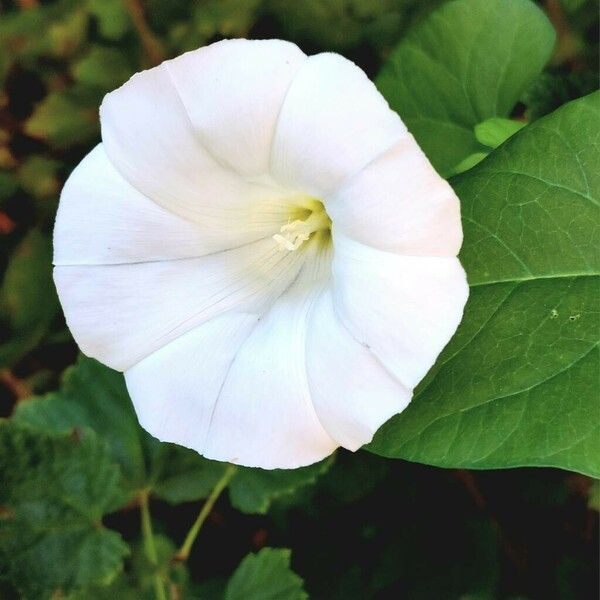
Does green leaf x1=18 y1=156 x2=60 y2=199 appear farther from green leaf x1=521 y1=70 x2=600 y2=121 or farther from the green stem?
green leaf x1=521 y1=70 x2=600 y2=121

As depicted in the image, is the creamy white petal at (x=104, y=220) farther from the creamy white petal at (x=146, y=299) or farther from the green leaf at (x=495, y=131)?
the green leaf at (x=495, y=131)

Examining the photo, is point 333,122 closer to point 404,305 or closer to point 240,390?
point 404,305

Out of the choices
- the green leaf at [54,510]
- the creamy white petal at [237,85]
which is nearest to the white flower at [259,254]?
the creamy white petal at [237,85]

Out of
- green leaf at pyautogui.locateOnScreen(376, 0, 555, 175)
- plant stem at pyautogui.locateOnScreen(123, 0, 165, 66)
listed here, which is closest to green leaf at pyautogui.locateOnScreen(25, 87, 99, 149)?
plant stem at pyautogui.locateOnScreen(123, 0, 165, 66)

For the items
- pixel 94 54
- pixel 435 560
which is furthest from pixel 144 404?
pixel 94 54

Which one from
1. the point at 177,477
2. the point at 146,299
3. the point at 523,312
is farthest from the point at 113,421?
the point at 523,312

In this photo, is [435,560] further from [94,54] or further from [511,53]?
[94,54]
